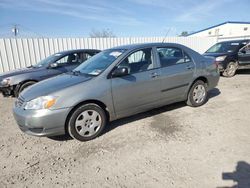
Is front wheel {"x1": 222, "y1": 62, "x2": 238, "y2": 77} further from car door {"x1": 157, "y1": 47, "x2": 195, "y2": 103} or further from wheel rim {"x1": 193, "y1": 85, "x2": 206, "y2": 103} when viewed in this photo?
car door {"x1": 157, "y1": 47, "x2": 195, "y2": 103}

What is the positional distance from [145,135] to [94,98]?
3.79 feet

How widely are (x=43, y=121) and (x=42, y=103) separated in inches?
11.4

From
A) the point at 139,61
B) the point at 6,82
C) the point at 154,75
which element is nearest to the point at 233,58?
the point at 154,75

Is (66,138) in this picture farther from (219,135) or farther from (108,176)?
(219,135)

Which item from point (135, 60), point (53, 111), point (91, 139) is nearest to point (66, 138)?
point (91, 139)

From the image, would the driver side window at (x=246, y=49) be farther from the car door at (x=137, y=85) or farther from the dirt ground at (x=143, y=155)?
the car door at (x=137, y=85)

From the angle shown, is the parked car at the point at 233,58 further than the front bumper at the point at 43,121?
Yes

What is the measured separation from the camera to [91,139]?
12.2 feet

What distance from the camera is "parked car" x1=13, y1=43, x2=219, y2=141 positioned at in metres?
3.37

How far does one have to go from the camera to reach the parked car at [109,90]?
337 cm

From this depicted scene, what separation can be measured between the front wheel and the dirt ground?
510 centimetres

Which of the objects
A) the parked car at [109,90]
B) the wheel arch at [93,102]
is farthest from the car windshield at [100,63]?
the wheel arch at [93,102]

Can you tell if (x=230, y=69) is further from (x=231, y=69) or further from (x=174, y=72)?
(x=174, y=72)

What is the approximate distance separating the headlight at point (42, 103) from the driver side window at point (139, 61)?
142 cm
